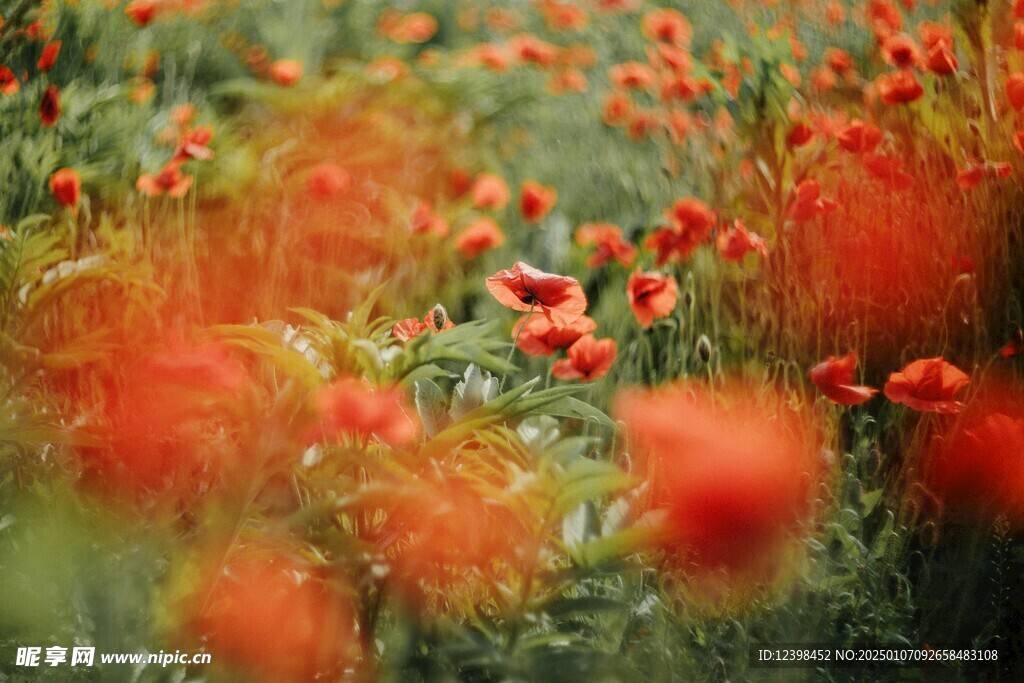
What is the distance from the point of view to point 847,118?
1.39m

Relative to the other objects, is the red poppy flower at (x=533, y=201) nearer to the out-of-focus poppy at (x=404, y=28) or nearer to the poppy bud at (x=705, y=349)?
the poppy bud at (x=705, y=349)

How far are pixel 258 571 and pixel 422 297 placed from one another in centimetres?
72

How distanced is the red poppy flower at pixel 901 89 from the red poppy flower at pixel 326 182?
0.78 m

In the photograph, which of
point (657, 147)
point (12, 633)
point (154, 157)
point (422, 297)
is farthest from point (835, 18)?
point (12, 633)

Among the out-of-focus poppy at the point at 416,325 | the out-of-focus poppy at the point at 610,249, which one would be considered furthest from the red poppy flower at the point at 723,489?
the out-of-focus poppy at the point at 610,249

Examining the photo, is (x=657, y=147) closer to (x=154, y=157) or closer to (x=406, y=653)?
(x=154, y=157)

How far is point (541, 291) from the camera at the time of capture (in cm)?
74

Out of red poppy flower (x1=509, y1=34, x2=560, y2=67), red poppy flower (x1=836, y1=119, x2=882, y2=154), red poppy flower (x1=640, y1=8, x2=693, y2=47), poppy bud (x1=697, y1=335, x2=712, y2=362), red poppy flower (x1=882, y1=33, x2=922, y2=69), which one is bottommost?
poppy bud (x1=697, y1=335, x2=712, y2=362)

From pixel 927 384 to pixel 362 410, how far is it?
1.76 feet

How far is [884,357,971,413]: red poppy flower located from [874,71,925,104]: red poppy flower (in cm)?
43

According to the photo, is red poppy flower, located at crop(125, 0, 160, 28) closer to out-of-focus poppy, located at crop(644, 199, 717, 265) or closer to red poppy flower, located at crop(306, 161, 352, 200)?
red poppy flower, located at crop(306, 161, 352, 200)

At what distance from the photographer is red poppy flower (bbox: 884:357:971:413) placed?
0.82 meters

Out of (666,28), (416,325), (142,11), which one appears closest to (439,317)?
(416,325)

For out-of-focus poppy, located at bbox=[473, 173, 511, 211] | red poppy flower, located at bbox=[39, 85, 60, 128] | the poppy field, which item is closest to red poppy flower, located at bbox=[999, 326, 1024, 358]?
the poppy field
